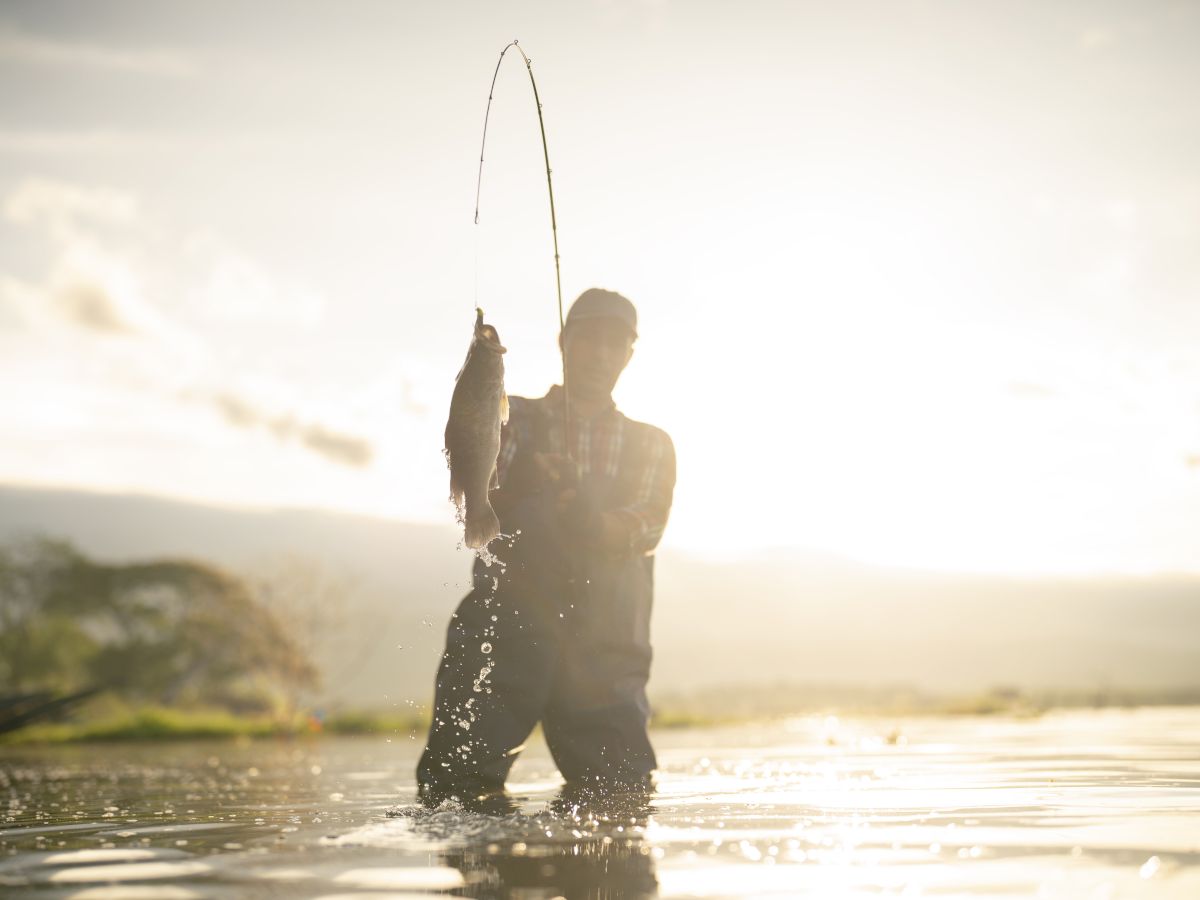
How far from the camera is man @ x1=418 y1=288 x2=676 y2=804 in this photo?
17.4 ft

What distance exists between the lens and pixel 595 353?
19.3 feet

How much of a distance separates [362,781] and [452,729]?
205 cm

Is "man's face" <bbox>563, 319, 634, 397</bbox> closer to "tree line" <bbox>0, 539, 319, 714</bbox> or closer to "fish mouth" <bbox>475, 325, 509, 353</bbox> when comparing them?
"fish mouth" <bbox>475, 325, 509, 353</bbox>

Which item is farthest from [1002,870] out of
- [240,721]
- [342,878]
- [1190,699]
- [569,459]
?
[1190,699]

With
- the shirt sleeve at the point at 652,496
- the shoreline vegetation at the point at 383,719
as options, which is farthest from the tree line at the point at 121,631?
the shirt sleeve at the point at 652,496

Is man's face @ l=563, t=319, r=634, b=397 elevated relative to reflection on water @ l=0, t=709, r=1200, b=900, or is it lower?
elevated

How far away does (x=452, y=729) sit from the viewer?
5.27m

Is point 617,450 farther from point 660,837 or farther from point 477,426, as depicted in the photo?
point 660,837

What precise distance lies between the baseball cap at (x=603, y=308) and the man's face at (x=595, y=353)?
0.08ft

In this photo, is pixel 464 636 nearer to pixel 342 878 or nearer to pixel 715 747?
pixel 342 878

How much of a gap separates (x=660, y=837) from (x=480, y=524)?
154 centimetres

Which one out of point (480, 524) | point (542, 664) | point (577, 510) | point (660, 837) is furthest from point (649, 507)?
point (660, 837)

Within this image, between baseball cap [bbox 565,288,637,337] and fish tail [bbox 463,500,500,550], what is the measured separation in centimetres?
158

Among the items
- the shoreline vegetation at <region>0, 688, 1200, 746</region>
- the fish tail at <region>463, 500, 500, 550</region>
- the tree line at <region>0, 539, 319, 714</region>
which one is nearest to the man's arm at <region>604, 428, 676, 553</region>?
the fish tail at <region>463, 500, 500, 550</region>
